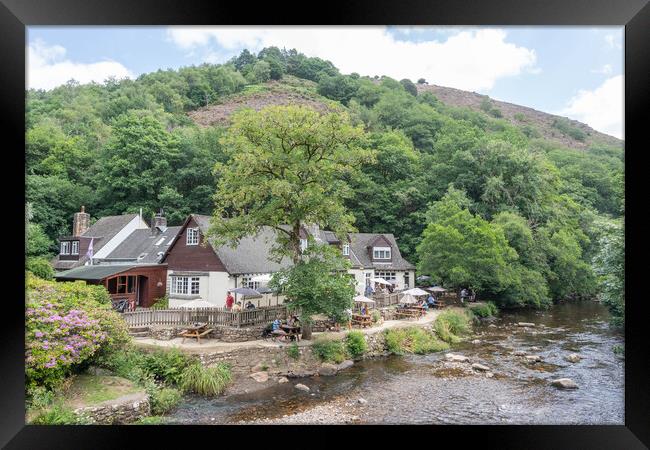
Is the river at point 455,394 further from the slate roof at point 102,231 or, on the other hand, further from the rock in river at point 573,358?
the slate roof at point 102,231

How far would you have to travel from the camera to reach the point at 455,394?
249 inches

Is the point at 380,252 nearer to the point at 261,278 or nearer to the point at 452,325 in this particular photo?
the point at 452,325

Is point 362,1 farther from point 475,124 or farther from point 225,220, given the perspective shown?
point 475,124

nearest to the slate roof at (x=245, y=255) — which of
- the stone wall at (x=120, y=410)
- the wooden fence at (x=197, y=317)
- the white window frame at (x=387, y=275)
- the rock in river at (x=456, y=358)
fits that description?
the wooden fence at (x=197, y=317)

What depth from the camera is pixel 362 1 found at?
3023mm

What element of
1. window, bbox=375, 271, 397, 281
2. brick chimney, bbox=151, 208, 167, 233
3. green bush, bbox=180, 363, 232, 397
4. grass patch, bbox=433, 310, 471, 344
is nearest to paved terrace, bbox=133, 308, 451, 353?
green bush, bbox=180, 363, 232, 397

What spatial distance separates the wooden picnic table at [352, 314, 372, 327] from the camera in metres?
9.17

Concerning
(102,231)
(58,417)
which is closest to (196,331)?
(102,231)

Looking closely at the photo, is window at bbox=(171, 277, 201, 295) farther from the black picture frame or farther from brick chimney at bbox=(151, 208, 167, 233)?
the black picture frame

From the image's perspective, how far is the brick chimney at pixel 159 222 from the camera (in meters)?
9.70

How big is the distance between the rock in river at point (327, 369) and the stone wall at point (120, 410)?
3.08 meters

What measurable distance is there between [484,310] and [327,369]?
647 centimetres
